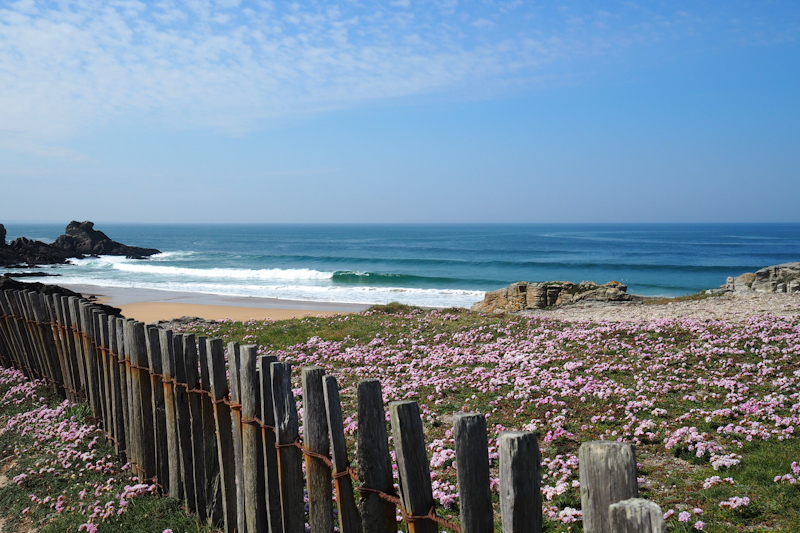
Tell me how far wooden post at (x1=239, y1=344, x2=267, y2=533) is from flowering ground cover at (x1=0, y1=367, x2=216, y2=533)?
111cm

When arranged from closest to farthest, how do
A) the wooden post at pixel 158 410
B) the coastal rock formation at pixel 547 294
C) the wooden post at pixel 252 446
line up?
the wooden post at pixel 252 446 → the wooden post at pixel 158 410 → the coastal rock formation at pixel 547 294

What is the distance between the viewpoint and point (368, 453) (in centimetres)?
292

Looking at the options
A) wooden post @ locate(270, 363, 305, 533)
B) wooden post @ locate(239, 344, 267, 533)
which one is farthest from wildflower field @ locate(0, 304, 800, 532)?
wooden post @ locate(270, 363, 305, 533)

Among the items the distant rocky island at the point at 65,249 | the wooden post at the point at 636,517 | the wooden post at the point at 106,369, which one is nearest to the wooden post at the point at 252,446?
the wooden post at the point at 636,517

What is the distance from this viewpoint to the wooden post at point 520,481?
6.56 ft

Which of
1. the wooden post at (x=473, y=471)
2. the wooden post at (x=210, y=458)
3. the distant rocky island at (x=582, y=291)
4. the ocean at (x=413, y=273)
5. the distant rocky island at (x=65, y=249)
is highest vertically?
the distant rocky island at (x=65, y=249)

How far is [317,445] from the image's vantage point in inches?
134

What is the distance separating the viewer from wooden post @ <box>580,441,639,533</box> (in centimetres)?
171

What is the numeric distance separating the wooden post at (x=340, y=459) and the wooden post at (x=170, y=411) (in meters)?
2.46

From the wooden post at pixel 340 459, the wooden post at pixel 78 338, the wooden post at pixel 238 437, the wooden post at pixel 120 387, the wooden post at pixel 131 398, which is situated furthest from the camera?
the wooden post at pixel 78 338

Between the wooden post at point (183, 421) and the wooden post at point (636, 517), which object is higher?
the wooden post at point (636, 517)

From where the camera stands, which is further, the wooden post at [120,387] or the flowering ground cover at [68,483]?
the wooden post at [120,387]

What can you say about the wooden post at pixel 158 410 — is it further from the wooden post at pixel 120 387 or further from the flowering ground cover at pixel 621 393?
the flowering ground cover at pixel 621 393

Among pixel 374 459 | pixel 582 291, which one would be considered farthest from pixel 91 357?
pixel 582 291
